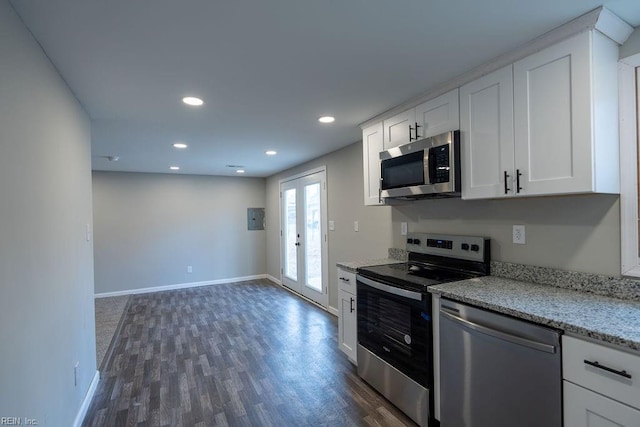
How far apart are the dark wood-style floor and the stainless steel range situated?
185 mm

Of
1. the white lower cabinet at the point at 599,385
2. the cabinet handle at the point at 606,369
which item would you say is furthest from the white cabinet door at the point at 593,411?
the cabinet handle at the point at 606,369

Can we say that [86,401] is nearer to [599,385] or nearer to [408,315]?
[408,315]

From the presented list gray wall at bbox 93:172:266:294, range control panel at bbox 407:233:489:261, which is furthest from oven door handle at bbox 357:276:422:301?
gray wall at bbox 93:172:266:294

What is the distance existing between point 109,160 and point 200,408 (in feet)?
12.7

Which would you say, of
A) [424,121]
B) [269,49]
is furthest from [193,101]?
[424,121]

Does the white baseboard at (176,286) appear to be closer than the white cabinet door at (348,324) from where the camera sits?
No

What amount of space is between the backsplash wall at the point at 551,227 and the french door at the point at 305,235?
2.37 m

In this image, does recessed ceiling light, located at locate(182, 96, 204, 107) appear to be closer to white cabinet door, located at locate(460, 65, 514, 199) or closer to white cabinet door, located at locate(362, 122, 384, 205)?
white cabinet door, located at locate(362, 122, 384, 205)

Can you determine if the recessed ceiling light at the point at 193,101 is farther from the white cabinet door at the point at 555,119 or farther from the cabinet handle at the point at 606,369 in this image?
the cabinet handle at the point at 606,369

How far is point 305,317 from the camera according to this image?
4.30 metres

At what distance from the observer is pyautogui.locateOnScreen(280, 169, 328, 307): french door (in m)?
4.71

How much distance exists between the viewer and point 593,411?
127cm

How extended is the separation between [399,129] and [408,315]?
148 centimetres

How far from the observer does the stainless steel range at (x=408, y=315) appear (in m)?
2.04
